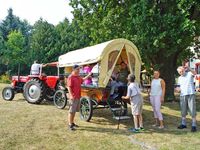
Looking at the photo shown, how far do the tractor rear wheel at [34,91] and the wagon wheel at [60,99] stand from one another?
1148mm

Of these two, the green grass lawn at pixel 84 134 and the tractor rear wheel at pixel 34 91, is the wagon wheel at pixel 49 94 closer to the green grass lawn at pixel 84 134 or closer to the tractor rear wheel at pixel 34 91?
the tractor rear wheel at pixel 34 91

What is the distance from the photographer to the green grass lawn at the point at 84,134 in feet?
28.2

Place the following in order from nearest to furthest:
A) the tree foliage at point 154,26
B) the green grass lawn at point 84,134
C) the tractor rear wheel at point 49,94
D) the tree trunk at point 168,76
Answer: the green grass lawn at point 84,134 → the tree foliage at point 154,26 → the tractor rear wheel at point 49,94 → the tree trunk at point 168,76

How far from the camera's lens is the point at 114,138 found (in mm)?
9430

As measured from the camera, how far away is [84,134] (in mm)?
9820

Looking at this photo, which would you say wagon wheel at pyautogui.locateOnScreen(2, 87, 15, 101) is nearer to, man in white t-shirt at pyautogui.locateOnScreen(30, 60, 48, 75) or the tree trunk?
man in white t-shirt at pyautogui.locateOnScreen(30, 60, 48, 75)

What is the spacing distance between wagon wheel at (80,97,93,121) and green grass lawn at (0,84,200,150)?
0.66ft

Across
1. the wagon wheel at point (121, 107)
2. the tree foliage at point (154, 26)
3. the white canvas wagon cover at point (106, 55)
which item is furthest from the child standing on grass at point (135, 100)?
the tree foliage at point (154, 26)

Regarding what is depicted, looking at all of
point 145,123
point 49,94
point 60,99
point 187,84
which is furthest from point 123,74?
point 49,94

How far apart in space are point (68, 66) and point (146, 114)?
377cm

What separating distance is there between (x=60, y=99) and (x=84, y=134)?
5.15 meters

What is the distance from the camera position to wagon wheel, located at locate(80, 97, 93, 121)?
1151cm

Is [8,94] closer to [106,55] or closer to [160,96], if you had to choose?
[106,55]

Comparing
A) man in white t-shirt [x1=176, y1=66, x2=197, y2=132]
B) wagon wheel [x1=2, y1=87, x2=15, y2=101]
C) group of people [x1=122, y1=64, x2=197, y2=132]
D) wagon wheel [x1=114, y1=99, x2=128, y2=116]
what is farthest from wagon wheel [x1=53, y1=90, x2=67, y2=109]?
man in white t-shirt [x1=176, y1=66, x2=197, y2=132]
